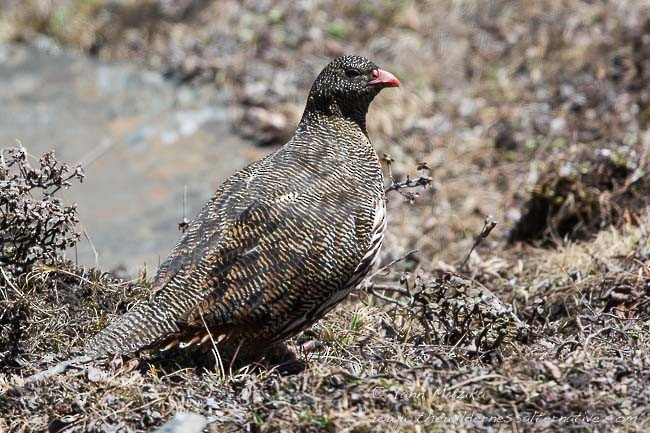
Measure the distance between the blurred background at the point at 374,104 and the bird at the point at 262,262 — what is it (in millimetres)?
3150

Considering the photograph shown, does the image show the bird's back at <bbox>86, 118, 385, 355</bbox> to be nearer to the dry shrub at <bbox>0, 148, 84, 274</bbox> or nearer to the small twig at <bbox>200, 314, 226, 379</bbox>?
the small twig at <bbox>200, 314, 226, 379</bbox>

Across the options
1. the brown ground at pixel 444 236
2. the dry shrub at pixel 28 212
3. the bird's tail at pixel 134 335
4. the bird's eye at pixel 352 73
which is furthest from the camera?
the bird's eye at pixel 352 73

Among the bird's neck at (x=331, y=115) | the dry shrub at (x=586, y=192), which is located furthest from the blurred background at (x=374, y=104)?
the bird's neck at (x=331, y=115)

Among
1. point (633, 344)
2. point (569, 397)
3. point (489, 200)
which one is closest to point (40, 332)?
point (569, 397)

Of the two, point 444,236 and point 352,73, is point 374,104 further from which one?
point 352,73

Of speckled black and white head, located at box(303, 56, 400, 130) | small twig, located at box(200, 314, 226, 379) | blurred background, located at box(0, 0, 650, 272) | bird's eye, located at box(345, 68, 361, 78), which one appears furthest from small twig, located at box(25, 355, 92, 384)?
blurred background, located at box(0, 0, 650, 272)

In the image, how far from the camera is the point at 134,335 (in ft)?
16.9

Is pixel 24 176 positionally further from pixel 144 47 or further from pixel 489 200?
pixel 144 47

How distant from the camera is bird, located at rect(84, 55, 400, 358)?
17.1 feet

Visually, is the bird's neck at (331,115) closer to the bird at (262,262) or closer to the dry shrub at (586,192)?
the bird at (262,262)

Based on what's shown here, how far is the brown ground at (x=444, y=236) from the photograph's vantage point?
4.76m

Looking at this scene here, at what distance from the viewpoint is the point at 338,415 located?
454cm

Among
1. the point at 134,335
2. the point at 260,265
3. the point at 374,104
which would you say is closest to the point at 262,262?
the point at 260,265

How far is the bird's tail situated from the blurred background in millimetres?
3710
